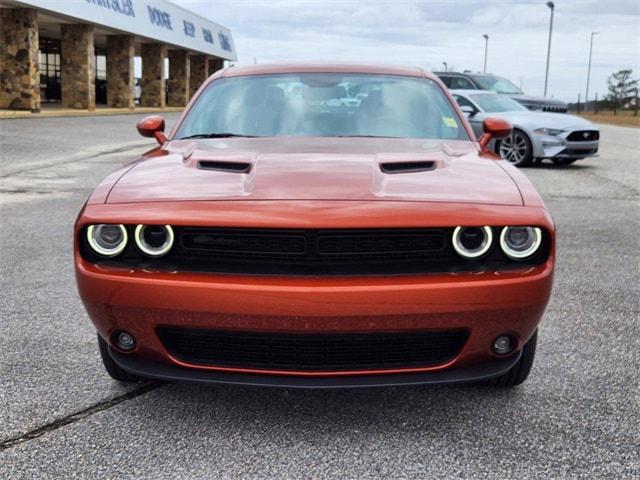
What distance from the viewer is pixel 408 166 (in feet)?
9.79

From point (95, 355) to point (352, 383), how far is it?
5.11 ft

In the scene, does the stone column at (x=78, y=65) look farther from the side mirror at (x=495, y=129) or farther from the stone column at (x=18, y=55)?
the side mirror at (x=495, y=129)

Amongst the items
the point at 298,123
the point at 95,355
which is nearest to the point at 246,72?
the point at 298,123

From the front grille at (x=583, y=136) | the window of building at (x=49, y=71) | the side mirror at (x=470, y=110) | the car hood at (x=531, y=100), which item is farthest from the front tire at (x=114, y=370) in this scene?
the window of building at (x=49, y=71)

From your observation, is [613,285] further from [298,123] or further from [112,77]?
[112,77]

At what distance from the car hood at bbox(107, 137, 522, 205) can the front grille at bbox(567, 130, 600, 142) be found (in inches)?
383

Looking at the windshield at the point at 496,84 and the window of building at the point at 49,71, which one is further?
the window of building at the point at 49,71

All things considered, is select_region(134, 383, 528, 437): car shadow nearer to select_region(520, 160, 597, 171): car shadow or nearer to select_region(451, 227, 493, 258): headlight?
select_region(451, 227, 493, 258): headlight

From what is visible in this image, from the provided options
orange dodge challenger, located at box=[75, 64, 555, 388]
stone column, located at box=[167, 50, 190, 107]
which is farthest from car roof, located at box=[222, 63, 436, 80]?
stone column, located at box=[167, 50, 190, 107]

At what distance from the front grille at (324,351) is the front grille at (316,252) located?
8.9 inches

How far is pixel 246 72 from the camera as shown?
4391 mm

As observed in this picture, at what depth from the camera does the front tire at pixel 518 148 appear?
496 inches

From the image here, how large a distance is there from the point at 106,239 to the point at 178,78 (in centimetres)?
4113

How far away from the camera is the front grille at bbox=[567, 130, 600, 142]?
12453mm
